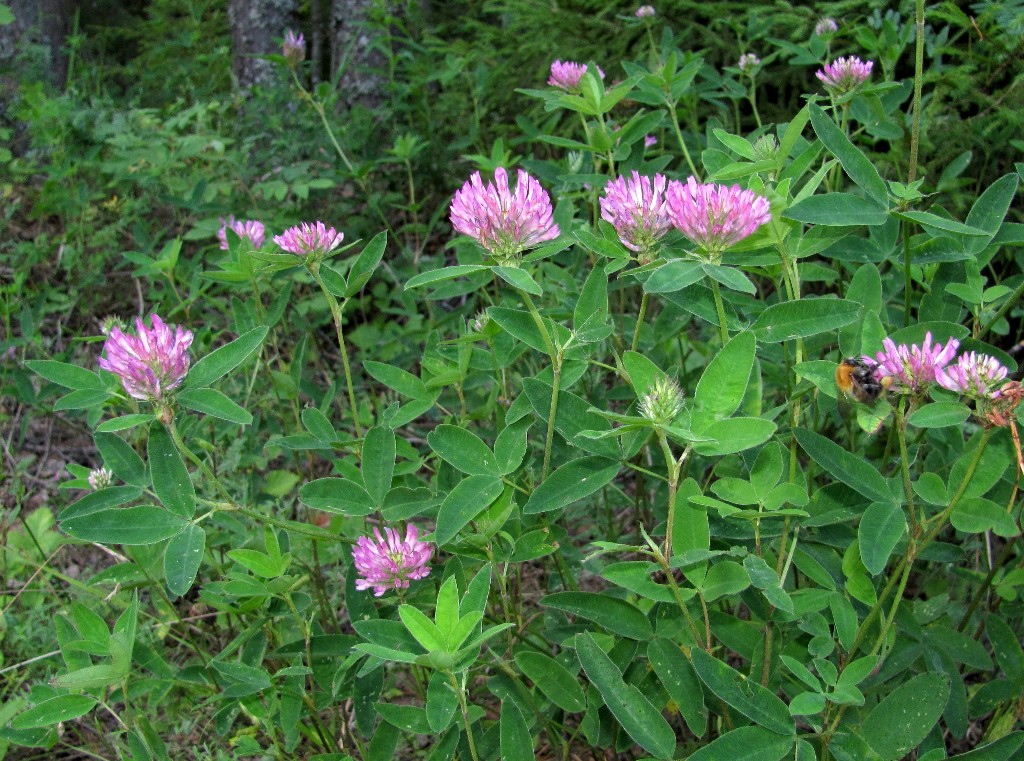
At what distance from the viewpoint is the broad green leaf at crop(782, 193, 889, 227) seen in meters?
1.47

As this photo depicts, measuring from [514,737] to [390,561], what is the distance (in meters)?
0.40

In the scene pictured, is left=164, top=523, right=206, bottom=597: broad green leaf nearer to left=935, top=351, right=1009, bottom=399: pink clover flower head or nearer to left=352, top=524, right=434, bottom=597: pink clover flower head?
left=352, top=524, right=434, bottom=597: pink clover flower head

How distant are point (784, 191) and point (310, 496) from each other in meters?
1.00

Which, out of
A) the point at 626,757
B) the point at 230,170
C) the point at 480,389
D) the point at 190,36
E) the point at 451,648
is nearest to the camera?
the point at 451,648

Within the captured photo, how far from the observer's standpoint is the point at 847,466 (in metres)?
1.46

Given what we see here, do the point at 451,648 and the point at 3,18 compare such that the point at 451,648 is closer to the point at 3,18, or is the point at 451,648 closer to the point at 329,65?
the point at 329,65

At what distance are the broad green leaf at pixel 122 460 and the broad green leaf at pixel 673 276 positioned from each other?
1117 millimetres

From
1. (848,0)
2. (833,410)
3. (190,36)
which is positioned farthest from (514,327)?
(190,36)

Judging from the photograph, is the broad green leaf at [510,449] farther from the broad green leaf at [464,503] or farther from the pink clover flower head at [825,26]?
the pink clover flower head at [825,26]

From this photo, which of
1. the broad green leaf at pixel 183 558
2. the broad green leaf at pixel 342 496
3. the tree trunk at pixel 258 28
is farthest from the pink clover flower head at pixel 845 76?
the tree trunk at pixel 258 28

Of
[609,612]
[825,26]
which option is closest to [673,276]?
[609,612]

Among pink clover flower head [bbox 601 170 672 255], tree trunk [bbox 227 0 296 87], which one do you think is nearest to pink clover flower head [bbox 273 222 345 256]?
pink clover flower head [bbox 601 170 672 255]

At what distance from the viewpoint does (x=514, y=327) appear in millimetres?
1617

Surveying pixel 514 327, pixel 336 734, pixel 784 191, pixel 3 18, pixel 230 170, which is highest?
pixel 784 191
